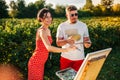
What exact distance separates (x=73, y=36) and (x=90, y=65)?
1.57 metres

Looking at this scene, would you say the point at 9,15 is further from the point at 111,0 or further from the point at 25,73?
the point at 25,73

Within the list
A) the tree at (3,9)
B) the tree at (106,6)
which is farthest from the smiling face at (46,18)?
the tree at (3,9)

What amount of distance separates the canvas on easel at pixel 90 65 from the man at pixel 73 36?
4.49ft

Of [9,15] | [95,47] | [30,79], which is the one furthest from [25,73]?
[9,15]

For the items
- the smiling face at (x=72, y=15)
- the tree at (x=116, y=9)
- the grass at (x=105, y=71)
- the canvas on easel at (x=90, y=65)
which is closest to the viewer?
the canvas on easel at (x=90, y=65)

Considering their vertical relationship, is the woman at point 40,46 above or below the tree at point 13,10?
above

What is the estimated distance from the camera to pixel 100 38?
14.3 metres

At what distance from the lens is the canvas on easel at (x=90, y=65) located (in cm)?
366

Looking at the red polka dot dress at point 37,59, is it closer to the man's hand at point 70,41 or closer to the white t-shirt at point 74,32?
the man's hand at point 70,41

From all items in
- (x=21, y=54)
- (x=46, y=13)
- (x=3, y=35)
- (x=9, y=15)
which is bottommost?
(x=9, y=15)

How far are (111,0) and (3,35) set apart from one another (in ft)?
248

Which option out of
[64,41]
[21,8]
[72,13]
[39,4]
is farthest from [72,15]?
[39,4]

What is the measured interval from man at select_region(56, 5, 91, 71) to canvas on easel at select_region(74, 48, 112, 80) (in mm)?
1368

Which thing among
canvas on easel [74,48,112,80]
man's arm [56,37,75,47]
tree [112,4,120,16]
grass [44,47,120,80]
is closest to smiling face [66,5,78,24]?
man's arm [56,37,75,47]
